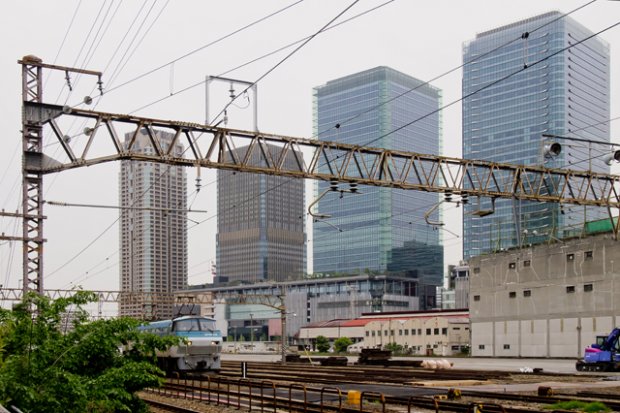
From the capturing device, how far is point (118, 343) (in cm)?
2084

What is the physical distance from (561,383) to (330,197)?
16248cm

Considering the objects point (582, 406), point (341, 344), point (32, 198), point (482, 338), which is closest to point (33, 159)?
point (32, 198)

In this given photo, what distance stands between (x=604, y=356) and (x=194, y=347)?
25986 mm

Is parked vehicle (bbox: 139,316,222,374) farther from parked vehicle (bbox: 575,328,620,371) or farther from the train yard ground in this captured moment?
parked vehicle (bbox: 575,328,620,371)

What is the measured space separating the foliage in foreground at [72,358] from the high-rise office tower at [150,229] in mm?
54029

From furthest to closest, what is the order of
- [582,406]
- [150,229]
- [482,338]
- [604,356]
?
[150,229], [482,338], [604,356], [582,406]

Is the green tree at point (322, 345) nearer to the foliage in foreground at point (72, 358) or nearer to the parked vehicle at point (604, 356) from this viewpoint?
the parked vehicle at point (604, 356)

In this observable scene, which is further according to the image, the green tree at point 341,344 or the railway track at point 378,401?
the green tree at point 341,344

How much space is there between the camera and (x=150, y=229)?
103062mm

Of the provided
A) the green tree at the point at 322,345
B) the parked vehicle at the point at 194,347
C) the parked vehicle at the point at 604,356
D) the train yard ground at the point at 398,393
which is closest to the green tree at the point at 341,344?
the green tree at the point at 322,345

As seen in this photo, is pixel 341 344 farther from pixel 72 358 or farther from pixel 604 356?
pixel 72 358

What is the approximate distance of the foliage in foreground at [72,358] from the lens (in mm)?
19141

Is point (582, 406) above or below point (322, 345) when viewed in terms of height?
above

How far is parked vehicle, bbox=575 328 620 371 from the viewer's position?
49.3 meters
